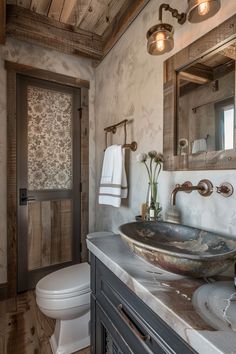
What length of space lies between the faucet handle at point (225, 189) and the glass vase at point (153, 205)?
0.41m

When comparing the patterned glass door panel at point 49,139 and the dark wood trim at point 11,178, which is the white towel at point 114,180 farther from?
the dark wood trim at point 11,178

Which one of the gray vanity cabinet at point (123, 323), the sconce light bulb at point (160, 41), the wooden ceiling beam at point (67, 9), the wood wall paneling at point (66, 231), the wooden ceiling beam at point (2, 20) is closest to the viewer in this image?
the gray vanity cabinet at point (123, 323)

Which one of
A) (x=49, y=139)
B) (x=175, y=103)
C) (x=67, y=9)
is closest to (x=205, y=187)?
(x=175, y=103)

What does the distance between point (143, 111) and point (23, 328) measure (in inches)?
73.7

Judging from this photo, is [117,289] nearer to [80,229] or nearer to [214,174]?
[214,174]

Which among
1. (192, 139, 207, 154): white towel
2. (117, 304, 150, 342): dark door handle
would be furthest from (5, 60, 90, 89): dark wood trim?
(117, 304, 150, 342): dark door handle

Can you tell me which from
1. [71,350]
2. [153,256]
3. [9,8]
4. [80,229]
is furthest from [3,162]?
[153,256]

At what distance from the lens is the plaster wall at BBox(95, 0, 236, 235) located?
3.26 feet

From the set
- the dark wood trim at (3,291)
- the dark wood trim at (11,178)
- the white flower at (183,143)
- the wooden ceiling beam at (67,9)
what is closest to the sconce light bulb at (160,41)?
the white flower at (183,143)

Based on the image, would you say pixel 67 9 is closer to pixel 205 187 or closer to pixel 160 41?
pixel 160 41

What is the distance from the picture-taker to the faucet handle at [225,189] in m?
0.91

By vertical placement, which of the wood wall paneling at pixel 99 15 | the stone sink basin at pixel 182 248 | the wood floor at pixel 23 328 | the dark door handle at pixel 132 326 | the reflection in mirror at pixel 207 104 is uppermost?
the wood wall paneling at pixel 99 15

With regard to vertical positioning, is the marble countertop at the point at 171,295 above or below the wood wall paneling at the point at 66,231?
above

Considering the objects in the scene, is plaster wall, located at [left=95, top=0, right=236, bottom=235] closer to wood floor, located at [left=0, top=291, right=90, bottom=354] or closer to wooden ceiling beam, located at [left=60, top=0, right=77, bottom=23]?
wooden ceiling beam, located at [left=60, top=0, right=77, bottom=23]
